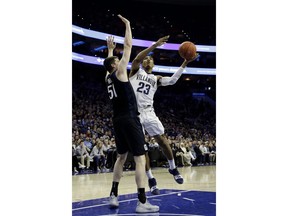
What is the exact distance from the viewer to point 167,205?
5363 mm

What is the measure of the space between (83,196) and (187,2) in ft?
66.7

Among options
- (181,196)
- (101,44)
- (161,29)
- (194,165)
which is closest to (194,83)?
(161,29)

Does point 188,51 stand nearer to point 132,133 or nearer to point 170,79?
point 170,79

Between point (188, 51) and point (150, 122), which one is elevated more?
point (188, 51)

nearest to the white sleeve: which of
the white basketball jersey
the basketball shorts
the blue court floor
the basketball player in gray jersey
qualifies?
the white basketball jersey

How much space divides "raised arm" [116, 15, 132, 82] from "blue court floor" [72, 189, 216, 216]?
164cm

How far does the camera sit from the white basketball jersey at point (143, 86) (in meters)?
5.76

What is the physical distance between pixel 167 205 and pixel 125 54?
212 cm

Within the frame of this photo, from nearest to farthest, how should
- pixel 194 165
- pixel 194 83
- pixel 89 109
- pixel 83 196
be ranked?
pixel 83 196 < pixel 194 165 < pixel 89 109 < pixel 194 83

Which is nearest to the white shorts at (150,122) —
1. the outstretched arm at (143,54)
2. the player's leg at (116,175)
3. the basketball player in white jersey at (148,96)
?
the basketball player in white jersey at (148,96)

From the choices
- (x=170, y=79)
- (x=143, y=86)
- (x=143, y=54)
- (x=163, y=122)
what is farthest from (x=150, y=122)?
(x=163, y=122)

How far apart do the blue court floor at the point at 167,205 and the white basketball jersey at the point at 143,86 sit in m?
1.40
